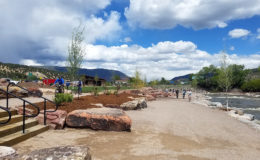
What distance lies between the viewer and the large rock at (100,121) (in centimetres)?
742

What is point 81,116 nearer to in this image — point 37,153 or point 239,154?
point 37,153

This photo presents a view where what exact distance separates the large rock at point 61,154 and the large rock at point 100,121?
4.23 metres

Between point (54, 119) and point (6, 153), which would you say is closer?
point (6, 153)

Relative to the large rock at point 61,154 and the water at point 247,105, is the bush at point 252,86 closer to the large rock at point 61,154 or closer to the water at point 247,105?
the water at point 247,105

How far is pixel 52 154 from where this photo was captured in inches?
116

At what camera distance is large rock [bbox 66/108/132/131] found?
24.3 feet

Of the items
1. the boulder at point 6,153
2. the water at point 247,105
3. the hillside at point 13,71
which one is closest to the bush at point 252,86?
the water at point 247,105

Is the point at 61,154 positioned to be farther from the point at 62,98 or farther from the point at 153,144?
the point at 62,98

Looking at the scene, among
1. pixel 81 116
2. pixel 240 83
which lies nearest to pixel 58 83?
pixel 81 116

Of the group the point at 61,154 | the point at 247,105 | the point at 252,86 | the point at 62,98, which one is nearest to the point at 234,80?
the point at 252,86

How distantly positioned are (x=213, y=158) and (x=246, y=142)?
2911 mm

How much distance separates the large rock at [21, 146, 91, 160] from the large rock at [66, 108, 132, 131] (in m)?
4.23

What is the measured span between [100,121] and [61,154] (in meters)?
4.52

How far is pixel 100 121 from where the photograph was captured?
7.44 metres
